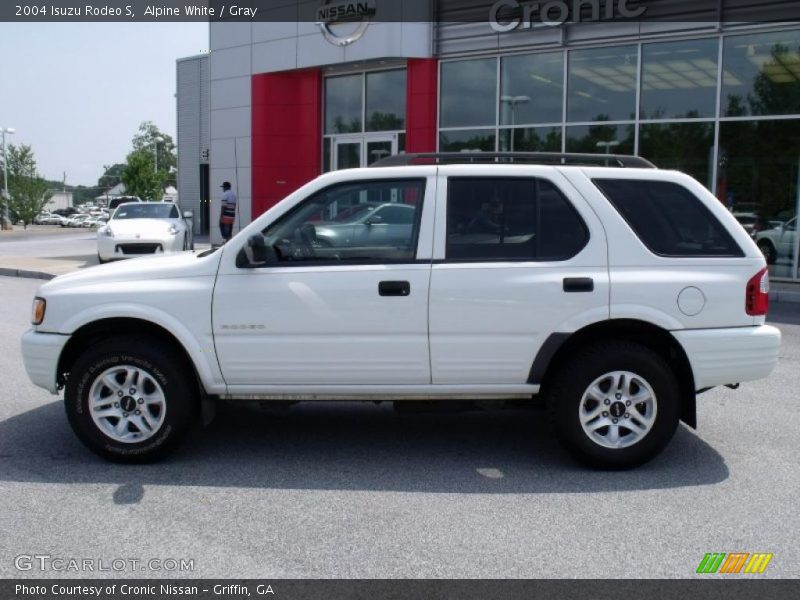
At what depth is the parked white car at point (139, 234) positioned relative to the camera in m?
16.5

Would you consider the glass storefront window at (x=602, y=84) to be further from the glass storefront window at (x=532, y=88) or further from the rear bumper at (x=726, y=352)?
the rear bumper at (x=726, y=352)

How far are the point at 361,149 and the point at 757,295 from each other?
17.0 m

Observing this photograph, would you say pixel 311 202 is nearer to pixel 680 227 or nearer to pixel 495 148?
pixel 680 227

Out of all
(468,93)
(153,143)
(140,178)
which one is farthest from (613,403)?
(153,143)

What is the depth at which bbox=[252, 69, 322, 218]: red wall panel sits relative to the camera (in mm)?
21984

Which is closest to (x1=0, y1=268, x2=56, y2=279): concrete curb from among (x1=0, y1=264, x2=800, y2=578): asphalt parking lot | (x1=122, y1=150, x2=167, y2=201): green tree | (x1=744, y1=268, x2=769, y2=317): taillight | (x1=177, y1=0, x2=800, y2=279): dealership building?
(x1=177, y1=0, x2=800, y2=279): dealership building

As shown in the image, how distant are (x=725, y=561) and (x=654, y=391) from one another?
4.41 feet

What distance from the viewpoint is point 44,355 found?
5.10 meters

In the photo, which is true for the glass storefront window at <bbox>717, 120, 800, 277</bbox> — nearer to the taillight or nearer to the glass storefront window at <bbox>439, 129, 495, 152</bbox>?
the glass storefront window at <bbox>439, 129, 495, 152</bbox>

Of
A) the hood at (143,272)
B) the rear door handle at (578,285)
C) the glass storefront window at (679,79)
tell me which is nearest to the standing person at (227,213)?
the glass storefront window at (679,79)

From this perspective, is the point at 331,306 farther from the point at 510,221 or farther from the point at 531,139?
the point at 531,139

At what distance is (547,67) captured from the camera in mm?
17906

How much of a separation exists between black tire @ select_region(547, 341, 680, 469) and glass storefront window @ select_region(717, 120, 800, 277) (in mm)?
11951

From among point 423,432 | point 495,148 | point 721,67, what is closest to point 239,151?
point 495,148
